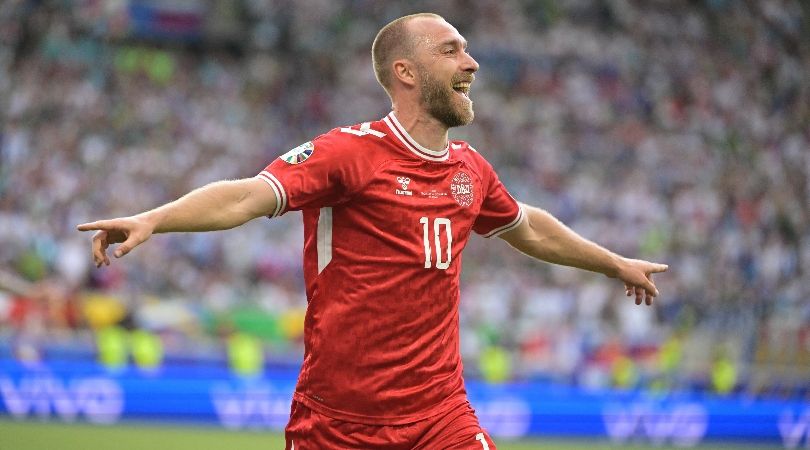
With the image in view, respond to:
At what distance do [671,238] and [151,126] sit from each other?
329 inches

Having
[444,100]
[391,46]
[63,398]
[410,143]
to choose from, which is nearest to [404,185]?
[410,143]

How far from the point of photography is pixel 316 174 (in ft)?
15.1

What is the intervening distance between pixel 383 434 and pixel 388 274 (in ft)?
2.03

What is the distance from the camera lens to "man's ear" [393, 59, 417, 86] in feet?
16.6

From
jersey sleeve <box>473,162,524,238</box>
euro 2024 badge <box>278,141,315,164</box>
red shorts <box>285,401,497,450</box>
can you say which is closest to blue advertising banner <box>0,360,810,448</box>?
jersey sleeve <box>473,162,524,238</box>

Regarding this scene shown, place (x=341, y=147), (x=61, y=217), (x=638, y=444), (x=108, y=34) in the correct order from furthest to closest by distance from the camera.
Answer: (x=108, y=34) < (x=61, y=217) < (x=638, y=444) < (x=341, y=147)

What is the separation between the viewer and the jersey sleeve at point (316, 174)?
14.9 ft

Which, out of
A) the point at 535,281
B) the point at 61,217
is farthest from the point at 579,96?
the point at 61,217

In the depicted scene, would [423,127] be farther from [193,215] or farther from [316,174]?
[193,215]

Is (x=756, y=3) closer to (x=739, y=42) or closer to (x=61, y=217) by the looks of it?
(x=739, y=42)

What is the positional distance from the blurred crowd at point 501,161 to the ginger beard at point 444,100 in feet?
30.4

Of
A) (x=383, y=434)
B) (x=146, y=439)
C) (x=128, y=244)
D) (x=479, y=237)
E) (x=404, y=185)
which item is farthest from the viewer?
(x=479, y=237)

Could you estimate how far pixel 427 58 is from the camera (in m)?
5.02

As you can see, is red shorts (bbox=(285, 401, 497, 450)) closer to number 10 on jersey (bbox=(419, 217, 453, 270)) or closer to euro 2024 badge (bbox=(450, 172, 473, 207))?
number 10 on jersey (bbox=(419, 217, 453, 270))
